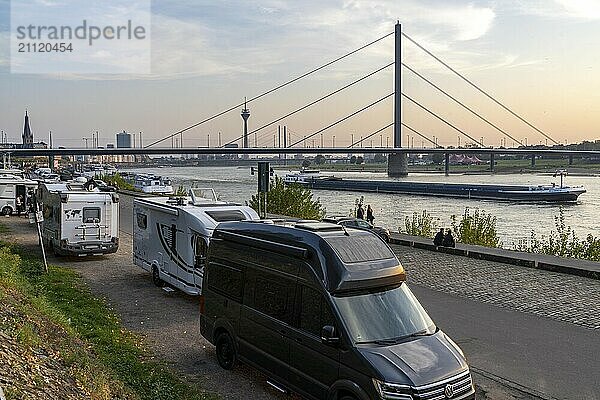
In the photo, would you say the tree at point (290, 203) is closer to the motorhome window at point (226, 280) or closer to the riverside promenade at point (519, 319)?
the riverside promenade at point (519, 319)

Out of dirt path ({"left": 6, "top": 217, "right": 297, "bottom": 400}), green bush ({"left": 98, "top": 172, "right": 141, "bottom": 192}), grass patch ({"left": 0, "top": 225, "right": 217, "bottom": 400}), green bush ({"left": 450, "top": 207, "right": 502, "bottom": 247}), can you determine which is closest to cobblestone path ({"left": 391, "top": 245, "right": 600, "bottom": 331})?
dirt path ({"left": 6, "top": 217, "right": 297, "bottom": 400})

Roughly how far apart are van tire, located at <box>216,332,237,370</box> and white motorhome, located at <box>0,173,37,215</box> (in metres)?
25.0

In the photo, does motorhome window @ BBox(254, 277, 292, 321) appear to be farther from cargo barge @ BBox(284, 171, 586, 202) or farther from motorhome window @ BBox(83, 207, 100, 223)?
cargo barge @ BBox(284, 171, 586, 202)

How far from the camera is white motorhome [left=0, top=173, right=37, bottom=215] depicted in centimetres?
3092

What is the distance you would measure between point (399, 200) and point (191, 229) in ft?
164

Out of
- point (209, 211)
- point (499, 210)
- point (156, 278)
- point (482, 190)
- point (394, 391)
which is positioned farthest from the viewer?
point (482, 190)

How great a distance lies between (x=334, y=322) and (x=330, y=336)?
0.55 feet

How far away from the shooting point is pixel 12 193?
31.3m

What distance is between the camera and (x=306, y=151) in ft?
203

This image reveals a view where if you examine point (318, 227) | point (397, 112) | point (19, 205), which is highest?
point (397, 112)

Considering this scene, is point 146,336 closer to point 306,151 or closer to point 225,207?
point 225,207

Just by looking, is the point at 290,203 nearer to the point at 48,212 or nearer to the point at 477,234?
the point at 477,234

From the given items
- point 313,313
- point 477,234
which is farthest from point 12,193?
point 313,313

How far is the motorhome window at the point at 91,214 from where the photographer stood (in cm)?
1764
